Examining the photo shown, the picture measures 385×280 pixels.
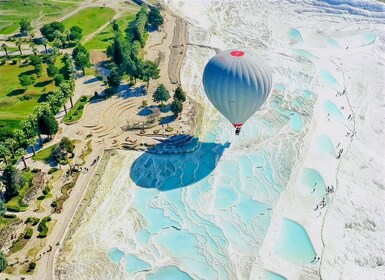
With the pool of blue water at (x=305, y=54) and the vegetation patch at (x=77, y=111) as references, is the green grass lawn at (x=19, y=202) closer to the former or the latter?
the vegetation patch at (x=77, y=111)

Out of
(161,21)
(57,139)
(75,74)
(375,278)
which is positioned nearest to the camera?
(375,278)

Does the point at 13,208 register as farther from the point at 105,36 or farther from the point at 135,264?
the point at 105,36

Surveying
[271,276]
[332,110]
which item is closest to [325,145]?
[332,110]

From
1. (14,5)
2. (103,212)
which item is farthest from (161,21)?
(103,212)

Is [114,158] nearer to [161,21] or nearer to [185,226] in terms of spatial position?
[185,226]

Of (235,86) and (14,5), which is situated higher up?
(235,86)

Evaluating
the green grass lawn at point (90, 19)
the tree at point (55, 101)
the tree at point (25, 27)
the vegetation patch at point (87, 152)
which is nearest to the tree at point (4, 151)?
the vegetation patch at point (87, 152)

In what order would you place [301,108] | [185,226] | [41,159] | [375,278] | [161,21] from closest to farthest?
[375,278] < [185,226] < [41,159] < [301,108] < [161,21]

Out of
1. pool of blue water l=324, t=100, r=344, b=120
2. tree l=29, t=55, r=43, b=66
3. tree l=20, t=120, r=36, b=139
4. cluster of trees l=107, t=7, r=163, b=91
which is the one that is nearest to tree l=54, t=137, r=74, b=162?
tree l=20, t=120, r=36, b=139
